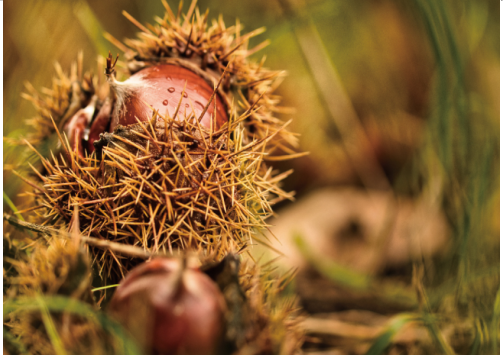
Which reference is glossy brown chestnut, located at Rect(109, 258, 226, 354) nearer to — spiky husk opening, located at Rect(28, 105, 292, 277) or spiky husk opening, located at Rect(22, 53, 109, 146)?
spiky husk opening, located at Rect(28, 105, 292, 277)

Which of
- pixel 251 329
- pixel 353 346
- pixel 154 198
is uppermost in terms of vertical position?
pixel 154 198

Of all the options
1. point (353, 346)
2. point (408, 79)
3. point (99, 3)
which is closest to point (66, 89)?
point (99, 3)

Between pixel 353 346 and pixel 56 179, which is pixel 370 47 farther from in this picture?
pixel 56 179

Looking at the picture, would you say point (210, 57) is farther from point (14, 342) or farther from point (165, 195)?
point (14, 342)

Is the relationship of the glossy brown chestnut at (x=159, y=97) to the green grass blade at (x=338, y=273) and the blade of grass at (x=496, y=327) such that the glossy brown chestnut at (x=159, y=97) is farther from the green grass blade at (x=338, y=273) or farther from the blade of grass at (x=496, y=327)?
the blade of grass at (x=496, y=327)

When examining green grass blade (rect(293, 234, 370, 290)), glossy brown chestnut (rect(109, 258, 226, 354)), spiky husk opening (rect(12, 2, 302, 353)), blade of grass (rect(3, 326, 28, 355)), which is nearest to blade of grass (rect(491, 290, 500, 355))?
green grass blade (rect(293, 234, 370, 290))
